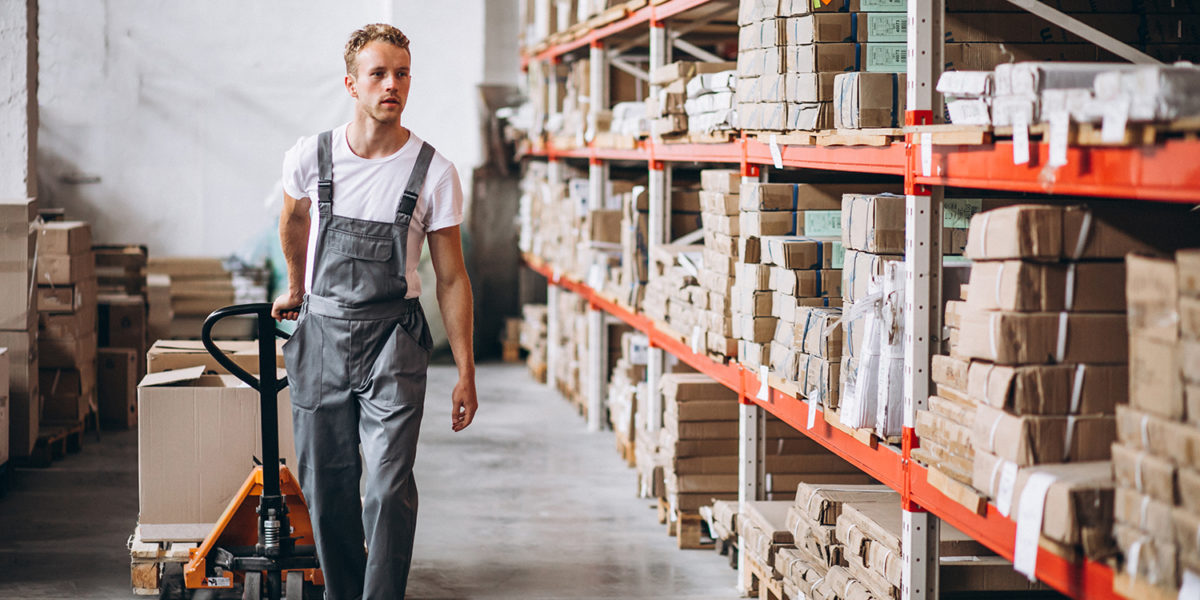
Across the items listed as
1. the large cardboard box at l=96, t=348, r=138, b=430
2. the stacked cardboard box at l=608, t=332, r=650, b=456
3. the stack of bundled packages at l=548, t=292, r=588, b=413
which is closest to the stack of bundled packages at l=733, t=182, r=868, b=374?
the stacked cardboard box at l=608, t=332, r=650, b=456

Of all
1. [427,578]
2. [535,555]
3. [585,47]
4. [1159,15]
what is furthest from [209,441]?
[585,47]

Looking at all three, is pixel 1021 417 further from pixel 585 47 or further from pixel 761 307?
pixel 585 47

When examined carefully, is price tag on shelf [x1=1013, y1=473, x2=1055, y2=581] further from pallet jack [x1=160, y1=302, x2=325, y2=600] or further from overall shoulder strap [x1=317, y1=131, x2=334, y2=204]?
pallet jack [x1=160, y1=302, x2=325, y2=600]

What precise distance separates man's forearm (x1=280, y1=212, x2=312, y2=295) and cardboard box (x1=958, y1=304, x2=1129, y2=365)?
103 inches

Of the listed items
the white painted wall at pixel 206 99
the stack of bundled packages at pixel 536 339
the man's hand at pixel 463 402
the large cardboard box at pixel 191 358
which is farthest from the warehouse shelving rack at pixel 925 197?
the white painted wall at pixel 206 99

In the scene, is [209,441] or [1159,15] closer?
[1159,15]

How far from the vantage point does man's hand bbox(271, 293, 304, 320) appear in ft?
15.0

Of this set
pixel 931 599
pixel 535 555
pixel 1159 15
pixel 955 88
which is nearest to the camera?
pixel 955 88

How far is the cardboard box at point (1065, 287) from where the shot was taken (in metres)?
3.07

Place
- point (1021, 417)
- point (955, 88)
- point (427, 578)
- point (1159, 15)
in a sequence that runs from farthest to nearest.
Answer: point (427, 578)
point (1159, 15)
point (955, 88)
point (1021, 417)

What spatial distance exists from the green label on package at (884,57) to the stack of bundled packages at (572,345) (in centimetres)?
547

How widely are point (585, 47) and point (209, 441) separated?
6.41 meters

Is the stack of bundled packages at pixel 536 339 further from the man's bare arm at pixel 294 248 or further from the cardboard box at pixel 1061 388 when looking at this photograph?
the cardboard box at pixel 1061 388

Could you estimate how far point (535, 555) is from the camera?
6.35 metres
